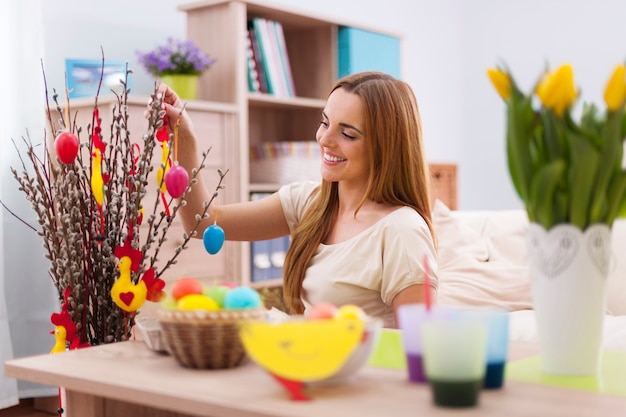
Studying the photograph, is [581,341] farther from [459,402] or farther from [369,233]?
[369,233]

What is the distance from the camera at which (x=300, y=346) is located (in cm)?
91

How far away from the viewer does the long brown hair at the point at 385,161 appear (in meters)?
1.81

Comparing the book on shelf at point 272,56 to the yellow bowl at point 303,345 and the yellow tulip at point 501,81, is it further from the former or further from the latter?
the yellow bowl at point 303,345

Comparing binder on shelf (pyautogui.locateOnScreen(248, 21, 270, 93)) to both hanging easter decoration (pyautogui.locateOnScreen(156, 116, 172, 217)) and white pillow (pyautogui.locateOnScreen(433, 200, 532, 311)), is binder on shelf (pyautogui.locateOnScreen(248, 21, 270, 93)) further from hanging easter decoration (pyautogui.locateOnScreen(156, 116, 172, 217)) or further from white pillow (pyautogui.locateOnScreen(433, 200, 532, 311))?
hanging easter decoration (pyautogui.locateOnScreen(156, 116, 172, 217))

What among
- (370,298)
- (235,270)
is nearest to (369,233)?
(370,298)

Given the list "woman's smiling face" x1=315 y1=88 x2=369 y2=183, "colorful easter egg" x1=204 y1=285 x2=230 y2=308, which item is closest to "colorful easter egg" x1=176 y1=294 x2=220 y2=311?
"colorful easter egg" x1=204 y1=285 x2=230 y2=308

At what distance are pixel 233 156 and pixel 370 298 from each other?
1786mm

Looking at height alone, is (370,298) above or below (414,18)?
below

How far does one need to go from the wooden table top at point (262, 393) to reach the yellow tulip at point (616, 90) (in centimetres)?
34

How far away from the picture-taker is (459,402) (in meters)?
0.89

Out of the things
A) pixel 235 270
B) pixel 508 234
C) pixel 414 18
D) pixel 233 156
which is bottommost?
pixel 235 270

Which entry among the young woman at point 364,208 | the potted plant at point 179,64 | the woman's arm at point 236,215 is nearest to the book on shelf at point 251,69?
the potted plant at point 179,64

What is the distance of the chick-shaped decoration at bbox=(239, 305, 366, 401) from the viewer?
0.91 metres

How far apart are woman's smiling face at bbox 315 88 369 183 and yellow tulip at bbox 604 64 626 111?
861 millimetres
